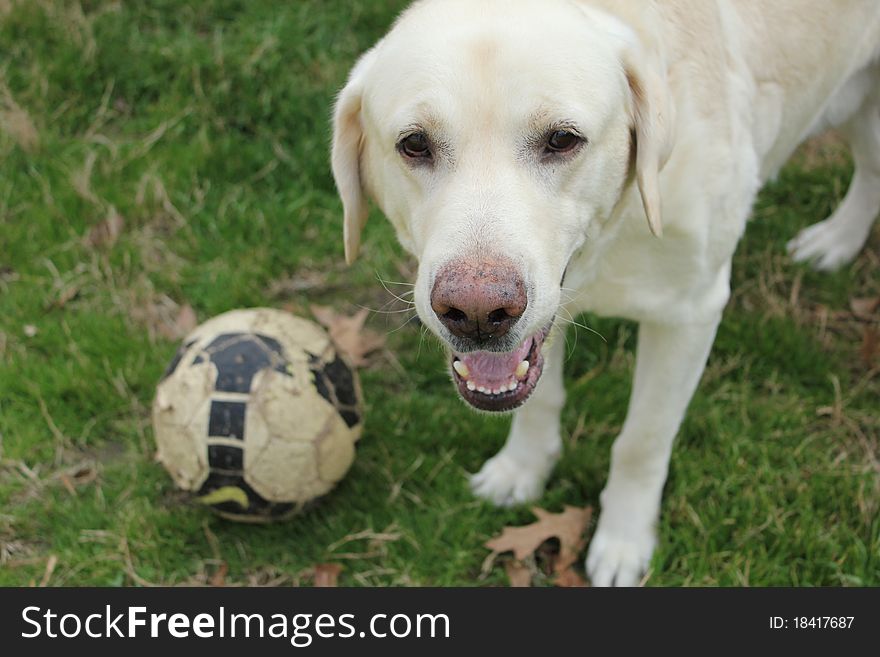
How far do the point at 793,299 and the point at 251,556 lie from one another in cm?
226

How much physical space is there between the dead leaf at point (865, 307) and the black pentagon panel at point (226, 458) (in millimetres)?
2466

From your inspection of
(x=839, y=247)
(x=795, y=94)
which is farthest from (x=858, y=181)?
(x=795, y=94)

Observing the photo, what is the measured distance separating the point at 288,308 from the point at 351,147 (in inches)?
58.7

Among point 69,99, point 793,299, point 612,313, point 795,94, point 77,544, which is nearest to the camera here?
point 612,313

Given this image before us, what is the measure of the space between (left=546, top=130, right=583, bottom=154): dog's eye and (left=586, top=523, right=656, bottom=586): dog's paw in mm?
1451

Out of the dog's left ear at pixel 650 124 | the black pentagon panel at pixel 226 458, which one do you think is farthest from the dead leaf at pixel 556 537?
the dog's left ear at pixel 650 124

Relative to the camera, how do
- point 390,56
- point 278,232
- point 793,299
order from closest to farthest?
point 390,56 → point 793,299 → point 278,232

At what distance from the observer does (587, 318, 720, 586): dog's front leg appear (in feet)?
9.86

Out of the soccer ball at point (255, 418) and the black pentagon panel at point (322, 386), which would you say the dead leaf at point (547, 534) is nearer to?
the soccer ball at point (255, 418)

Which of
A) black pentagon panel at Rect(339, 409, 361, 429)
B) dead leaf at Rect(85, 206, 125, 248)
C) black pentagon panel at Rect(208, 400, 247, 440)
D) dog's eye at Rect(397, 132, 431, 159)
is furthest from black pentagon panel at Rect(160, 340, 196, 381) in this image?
dead leaf at Rect(85, 206, 125, 248)

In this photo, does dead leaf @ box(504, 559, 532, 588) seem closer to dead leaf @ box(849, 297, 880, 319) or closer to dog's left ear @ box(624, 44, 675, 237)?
dog's left ear @ box(624, 44, 675, 237)

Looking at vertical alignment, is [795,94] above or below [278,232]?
above

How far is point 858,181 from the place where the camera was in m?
4.18

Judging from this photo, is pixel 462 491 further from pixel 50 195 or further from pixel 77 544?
pixel 50 195
